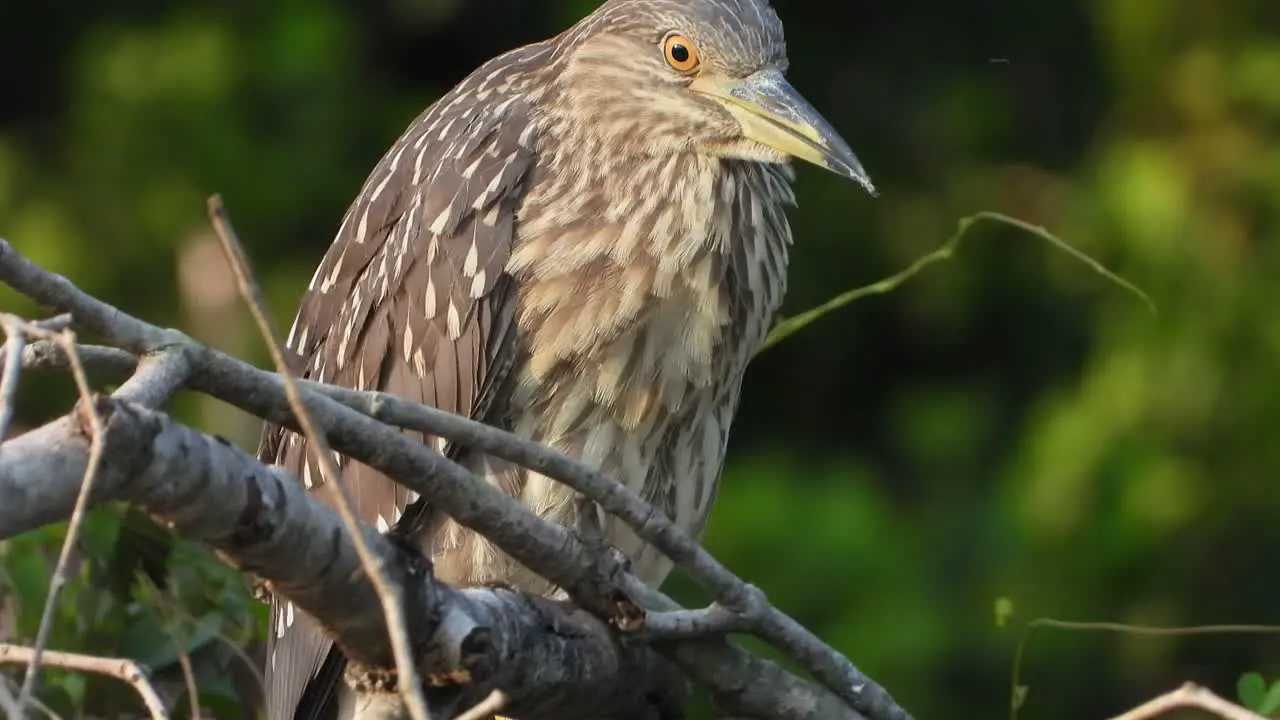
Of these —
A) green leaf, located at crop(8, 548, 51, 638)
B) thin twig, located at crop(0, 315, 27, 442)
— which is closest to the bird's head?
green leaf, located at crop(8, 548, 51, 638)

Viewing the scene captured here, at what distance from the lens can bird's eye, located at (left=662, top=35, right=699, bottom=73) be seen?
276cm

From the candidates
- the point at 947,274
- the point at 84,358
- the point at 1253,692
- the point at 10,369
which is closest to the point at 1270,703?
the point at 1253,692

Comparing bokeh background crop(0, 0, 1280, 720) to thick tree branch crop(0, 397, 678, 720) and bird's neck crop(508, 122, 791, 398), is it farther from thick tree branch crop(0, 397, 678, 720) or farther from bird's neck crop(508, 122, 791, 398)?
thick tree branch crop(0, 397, 678, 720)

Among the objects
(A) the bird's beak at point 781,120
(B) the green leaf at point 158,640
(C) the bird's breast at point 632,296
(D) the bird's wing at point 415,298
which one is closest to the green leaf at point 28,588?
(B) the green leaf at point 158,640

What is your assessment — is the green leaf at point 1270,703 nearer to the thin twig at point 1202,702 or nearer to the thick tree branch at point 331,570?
the thin twig at point 1202,702

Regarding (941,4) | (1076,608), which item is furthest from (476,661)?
(941,4)

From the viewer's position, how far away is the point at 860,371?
5625mm

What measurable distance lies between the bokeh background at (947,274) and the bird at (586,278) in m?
1.53

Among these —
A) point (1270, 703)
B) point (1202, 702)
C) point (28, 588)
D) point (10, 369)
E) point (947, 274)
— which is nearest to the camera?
point (10, 369)

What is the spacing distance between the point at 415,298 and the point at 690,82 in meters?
0.43

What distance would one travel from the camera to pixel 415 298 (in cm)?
272

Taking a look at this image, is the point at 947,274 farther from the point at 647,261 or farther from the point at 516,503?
the point at 516,503

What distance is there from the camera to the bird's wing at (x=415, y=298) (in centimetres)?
260

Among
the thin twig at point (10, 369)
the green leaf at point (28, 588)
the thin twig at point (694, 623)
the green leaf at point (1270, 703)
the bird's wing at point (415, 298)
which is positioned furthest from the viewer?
the bird's wing at point (415, 298)
